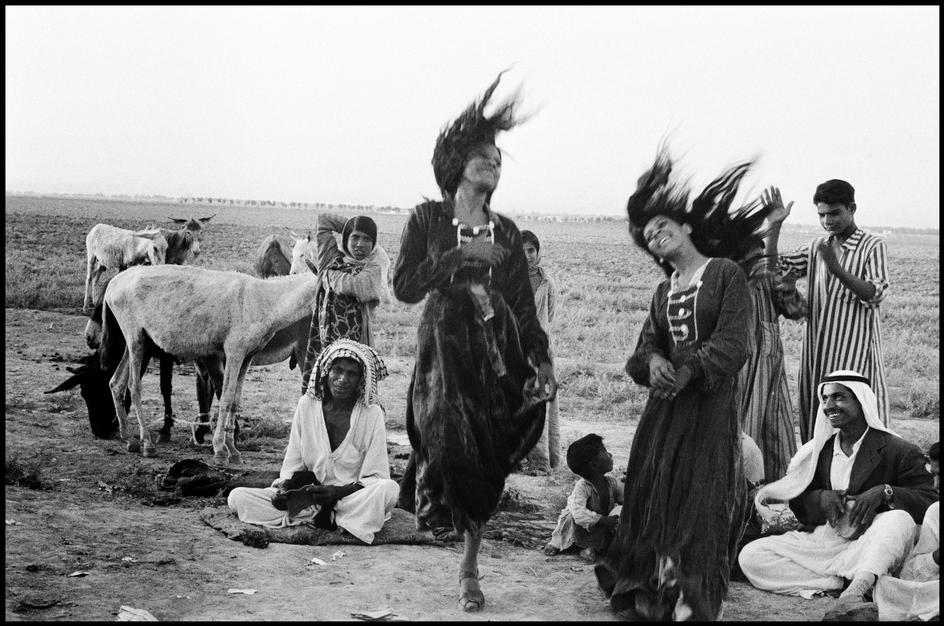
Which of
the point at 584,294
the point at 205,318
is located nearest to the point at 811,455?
the point at 205,318

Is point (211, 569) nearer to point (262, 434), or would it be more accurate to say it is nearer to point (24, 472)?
point (24, 472)

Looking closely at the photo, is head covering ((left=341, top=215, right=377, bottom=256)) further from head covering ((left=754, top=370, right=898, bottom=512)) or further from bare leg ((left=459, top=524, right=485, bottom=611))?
head covering ((left=754, top=370, right=898, bottom=512))

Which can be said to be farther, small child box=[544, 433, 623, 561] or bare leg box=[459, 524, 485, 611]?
small child box=[544, 433, 623, 561]

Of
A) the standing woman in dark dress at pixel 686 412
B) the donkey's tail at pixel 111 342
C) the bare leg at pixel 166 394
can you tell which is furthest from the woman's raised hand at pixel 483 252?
the donkey's tail at pixel 111 342

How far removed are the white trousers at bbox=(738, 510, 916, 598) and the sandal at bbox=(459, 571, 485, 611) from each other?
1599mm

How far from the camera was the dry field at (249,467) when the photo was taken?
4.82m

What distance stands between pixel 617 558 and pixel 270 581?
6.14 feet

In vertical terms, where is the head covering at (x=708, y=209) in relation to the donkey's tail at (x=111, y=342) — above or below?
above

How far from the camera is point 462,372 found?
484 cm

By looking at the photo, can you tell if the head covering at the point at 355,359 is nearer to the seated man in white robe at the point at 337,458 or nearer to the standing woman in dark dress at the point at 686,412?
the seated man in white robe at the point at 337,458

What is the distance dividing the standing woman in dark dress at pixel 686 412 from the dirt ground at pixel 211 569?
0.45 metres

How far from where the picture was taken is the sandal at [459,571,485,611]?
15.4 feet

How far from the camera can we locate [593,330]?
15.9 metres

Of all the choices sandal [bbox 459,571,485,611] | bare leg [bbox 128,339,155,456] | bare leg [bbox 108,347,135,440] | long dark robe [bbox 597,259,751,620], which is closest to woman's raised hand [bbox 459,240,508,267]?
long dark robe [bbox 597,259,751,620]
